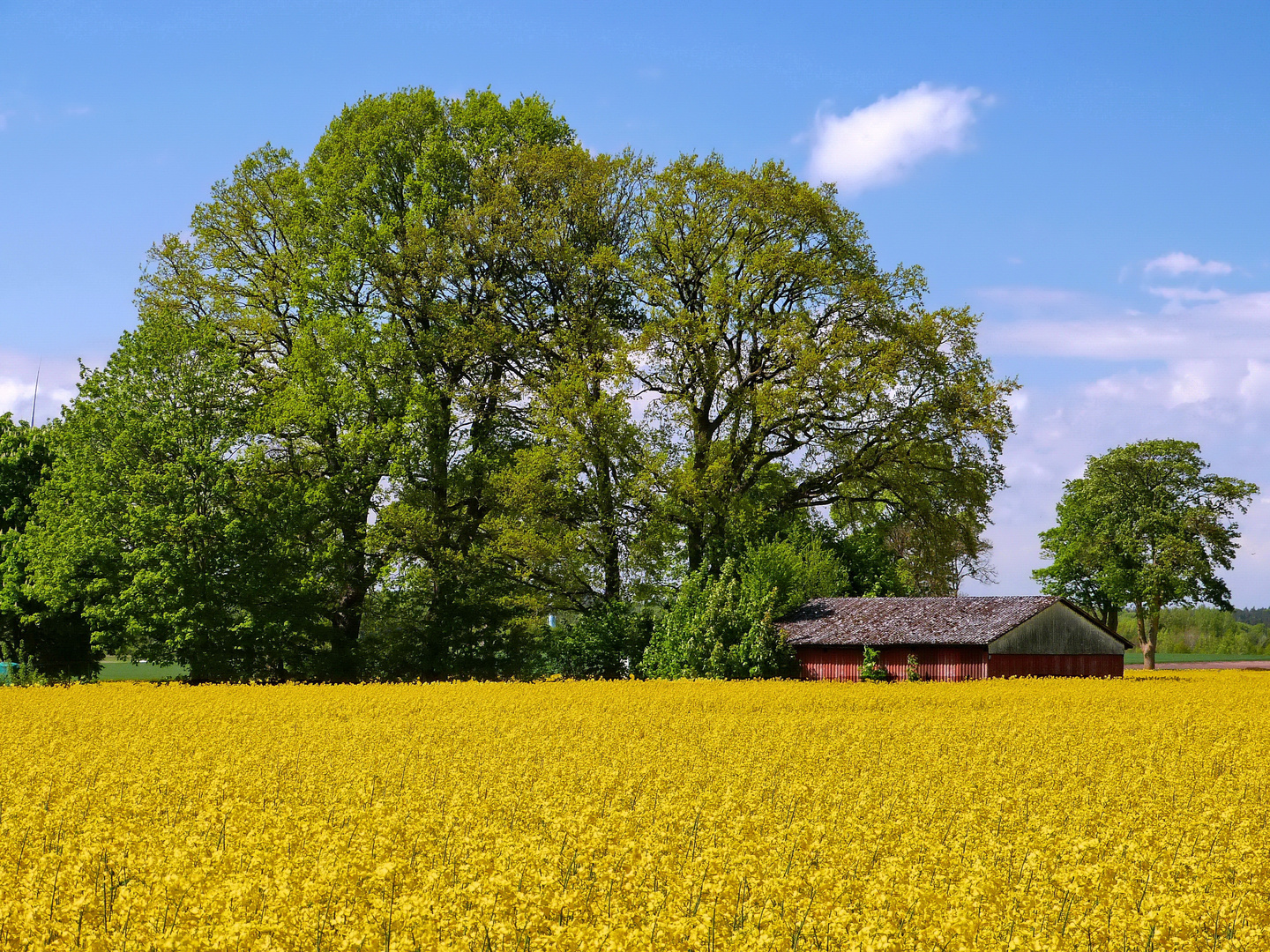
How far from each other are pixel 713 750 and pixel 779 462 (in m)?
30.1

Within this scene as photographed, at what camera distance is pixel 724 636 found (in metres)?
37.1

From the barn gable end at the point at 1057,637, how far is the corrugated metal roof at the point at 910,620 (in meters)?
0.37

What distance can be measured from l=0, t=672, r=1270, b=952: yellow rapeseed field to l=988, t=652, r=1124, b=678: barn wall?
17081 millimetres

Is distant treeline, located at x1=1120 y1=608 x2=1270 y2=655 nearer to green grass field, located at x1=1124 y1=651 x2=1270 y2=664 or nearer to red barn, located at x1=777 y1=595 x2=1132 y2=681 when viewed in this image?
green grass field, located at x1=1124 y1=651 x2=1270 y2=664

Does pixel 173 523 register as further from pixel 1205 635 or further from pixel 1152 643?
pixel 1205 635

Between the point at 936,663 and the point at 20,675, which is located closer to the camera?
the point at 20,675

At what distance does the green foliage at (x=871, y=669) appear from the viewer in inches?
1410

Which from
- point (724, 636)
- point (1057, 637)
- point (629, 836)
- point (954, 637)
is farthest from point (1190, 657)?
point (629, 836)

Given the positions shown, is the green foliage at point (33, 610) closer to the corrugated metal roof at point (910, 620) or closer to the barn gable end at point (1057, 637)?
the corrugated metal roof at point (910, 620)

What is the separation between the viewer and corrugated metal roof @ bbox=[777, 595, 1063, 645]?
36.2 m

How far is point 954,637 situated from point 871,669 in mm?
2850

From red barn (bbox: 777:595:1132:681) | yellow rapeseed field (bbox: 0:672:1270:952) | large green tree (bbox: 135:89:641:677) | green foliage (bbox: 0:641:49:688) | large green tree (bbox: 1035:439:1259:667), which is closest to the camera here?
yellow rapeseed field (bbox: 0:672:1270:952)

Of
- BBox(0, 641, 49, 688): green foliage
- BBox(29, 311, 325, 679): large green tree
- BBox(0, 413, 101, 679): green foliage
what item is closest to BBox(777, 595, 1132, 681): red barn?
BBox(29, 311, 325, 679): large green tree

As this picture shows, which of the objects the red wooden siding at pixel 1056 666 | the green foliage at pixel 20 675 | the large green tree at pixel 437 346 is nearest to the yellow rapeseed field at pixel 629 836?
Answer: the red wooden siding at pixel 1056 666
